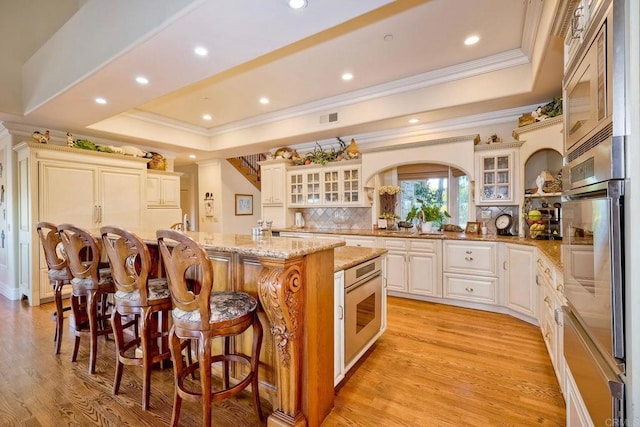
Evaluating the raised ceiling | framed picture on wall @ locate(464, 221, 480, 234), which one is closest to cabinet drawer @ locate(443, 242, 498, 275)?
framed picture on wall @ locate(464, 221, 480, 234)

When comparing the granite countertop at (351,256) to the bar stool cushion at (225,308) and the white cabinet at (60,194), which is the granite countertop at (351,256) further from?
the white cabinet at (60,194)

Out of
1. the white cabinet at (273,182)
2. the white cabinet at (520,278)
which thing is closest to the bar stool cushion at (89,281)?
the white cabinet at (273,182)

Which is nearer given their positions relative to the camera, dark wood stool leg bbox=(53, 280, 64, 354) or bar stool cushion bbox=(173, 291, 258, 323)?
bar stool cushion bbox=(173, 291, 258, 323)

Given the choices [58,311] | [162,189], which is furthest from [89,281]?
[162,189]

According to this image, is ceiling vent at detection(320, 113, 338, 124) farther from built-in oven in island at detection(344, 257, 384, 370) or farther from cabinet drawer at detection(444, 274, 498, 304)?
cabinet drawer at detection(444, 274, 498, 304)

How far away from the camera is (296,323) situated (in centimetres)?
155

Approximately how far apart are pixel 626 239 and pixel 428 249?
3079mm

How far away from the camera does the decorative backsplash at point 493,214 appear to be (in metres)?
3.79

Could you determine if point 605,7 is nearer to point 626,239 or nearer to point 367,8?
point 626,239

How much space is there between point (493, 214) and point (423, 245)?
1149mm

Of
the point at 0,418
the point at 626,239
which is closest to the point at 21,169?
the point at 0,418

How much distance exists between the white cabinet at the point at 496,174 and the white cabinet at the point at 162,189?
5554 millimetres

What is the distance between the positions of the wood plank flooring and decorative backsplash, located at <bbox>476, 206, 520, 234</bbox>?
1417mm

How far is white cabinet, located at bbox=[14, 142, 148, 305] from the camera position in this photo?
13.0 feet
